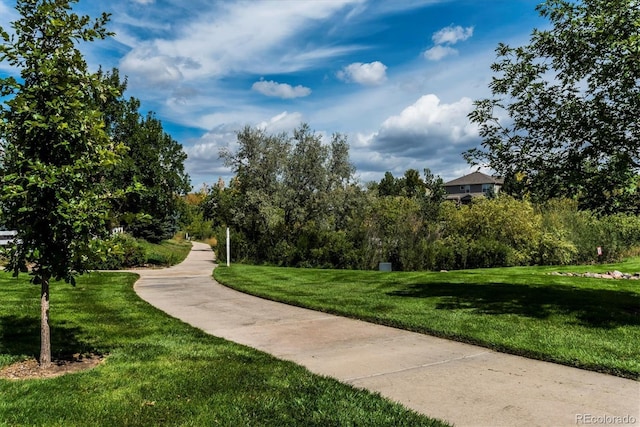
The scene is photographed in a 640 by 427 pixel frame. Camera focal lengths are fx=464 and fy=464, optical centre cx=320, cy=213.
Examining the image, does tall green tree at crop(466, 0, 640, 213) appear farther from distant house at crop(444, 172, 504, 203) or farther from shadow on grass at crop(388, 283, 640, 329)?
distant house at crop(444, 172, 504, 203)

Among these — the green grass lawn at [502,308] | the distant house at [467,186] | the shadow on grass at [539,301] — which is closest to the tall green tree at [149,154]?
the green grass lawn at [502,308]

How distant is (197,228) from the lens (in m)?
69.1

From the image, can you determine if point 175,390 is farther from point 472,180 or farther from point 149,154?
point 472,180

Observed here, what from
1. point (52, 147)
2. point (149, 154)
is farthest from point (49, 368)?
point (149, 154)

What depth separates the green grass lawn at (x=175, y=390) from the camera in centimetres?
370

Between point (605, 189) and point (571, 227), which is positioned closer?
point (605, 189)

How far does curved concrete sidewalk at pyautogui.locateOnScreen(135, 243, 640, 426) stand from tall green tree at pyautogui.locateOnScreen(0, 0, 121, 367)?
282 cm

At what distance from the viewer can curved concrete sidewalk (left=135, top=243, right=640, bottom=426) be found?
155 inches

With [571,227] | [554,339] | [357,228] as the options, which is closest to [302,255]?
[357,228]

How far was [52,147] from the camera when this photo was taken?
4855 mm

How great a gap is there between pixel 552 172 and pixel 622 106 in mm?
1677

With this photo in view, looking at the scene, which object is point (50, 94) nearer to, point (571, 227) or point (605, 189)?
point (605, 189)

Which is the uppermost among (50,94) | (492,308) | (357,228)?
(50,94)

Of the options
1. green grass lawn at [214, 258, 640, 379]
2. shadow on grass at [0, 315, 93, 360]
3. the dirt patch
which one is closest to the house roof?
green grass lawn at [214, 258, 640, 379]
